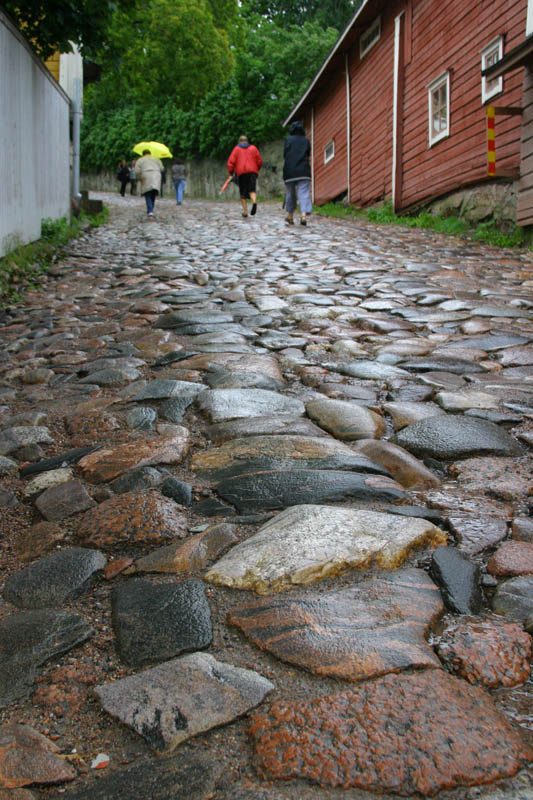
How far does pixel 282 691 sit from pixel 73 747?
0.35 meters

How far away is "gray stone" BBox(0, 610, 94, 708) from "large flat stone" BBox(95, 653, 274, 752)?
150mm

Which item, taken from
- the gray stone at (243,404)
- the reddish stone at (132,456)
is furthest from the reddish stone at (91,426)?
the gray stone at (243,404)

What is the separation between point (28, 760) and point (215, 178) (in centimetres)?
3011

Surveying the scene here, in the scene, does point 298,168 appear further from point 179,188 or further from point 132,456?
point 132,456

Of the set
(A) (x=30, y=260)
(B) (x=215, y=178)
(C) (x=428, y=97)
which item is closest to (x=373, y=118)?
(C) (x=428, y=97)

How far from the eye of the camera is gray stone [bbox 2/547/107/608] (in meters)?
1.41

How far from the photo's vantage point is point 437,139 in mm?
11031

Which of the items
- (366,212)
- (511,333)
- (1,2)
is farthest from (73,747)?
(366,212)

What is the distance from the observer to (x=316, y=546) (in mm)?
1507

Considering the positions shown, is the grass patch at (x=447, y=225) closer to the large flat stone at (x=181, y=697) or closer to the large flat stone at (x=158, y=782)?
the large flat stone at (x=181, y=697)

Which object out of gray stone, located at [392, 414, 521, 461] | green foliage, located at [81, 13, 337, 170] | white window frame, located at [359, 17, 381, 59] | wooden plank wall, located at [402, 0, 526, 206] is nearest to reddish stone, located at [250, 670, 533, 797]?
gray stone, located at [392, 414, 521, 461]

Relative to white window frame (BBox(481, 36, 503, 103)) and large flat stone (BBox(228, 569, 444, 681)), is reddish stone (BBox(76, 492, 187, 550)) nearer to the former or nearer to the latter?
large flat stone (BBox(228, 569, 444, 681))

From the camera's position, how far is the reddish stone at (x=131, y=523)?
1635 millimetres

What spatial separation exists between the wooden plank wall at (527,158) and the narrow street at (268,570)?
17.0ft
